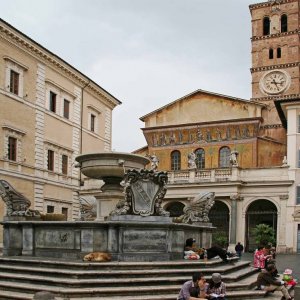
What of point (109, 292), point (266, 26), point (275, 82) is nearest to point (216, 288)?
point (109, 292)

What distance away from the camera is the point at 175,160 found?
4525cm

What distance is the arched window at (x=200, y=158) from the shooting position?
144 feet

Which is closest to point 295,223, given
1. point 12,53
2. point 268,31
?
point 12,53

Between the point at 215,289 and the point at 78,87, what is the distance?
31.2 meters

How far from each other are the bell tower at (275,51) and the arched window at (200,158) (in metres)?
15.5

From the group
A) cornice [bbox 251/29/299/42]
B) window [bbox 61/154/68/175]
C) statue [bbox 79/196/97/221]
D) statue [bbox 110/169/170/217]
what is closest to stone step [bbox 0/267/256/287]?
statue [bbox 110/169/170/217]

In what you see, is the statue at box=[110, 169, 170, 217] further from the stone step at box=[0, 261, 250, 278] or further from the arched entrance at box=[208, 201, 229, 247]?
the arched entrance at box=[208, 201, 229, 247]

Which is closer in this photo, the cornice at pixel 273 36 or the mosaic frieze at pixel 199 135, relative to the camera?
the mosaic frieze at pixel 199 135

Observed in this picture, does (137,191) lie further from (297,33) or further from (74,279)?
(297,33)

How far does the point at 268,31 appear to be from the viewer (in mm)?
60969

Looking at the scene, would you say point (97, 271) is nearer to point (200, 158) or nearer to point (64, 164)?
point (64, 164)

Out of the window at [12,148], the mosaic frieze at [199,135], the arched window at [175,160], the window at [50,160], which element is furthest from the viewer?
the arched window at [175,160]

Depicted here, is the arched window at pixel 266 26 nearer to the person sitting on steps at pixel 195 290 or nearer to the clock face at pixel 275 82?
the clock face at pixel 275 82

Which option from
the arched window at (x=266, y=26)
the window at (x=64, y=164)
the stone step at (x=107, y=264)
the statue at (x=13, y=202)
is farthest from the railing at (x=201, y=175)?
the arched window at (x=266, y=26)
